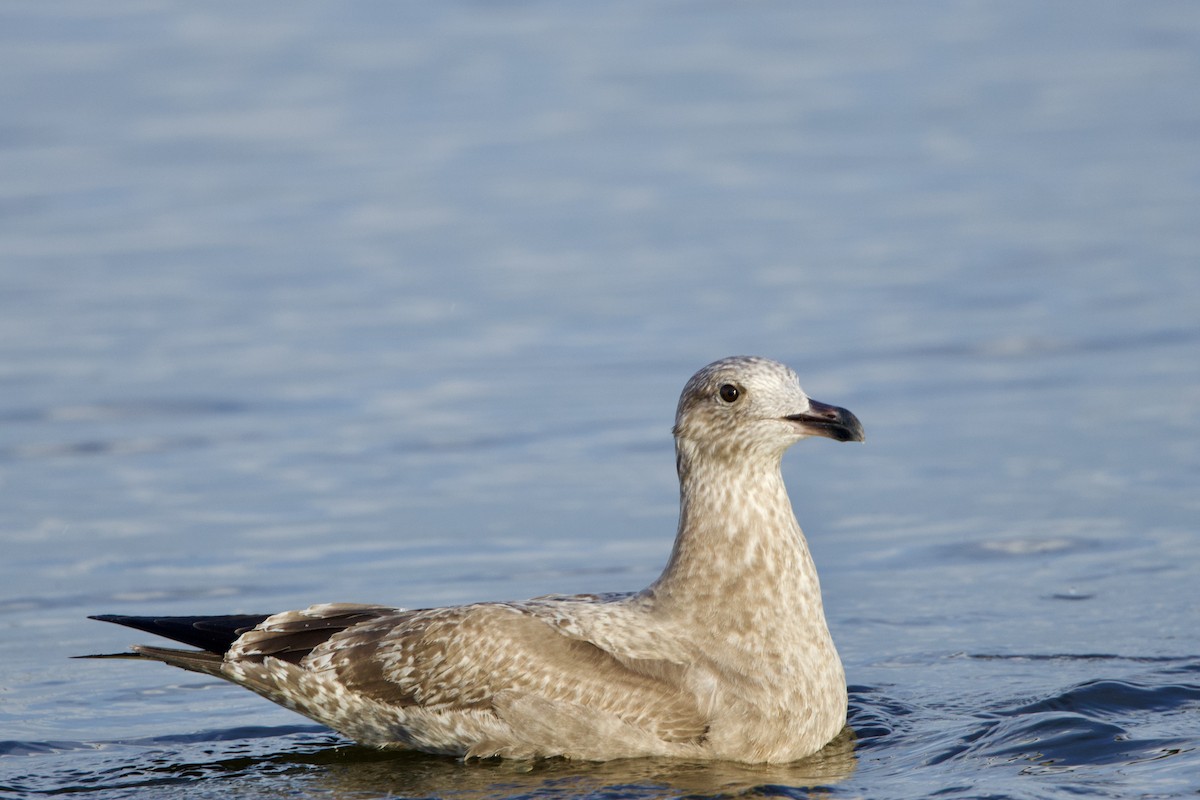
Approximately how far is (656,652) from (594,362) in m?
6.96

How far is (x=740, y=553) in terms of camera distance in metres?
9.30

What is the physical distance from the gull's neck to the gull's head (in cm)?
8

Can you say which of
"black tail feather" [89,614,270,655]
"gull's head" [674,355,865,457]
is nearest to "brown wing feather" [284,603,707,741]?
"black tail feather" [89,614,270,655]

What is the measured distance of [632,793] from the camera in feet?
27.9

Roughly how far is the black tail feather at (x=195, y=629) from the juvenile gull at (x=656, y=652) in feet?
0.04

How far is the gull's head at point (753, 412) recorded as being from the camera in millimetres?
9078

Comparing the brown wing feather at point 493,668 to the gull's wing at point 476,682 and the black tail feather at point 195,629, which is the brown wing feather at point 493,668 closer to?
the gull's wing at point 476,682

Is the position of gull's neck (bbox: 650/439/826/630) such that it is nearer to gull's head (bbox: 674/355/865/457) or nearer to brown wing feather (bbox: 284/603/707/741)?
gull's head (bbox: 674/355/865/457)

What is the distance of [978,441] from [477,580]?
400cm

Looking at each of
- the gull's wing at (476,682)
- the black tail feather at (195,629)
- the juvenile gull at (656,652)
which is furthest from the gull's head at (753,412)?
the black tail feather at (195,629)

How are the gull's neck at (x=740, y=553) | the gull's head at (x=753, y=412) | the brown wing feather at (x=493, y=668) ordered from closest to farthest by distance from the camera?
the brown wing feather at (x=493, y=668) < the gull's head at (x=753, y=412) < the gull's neck at (x=740, y=553)

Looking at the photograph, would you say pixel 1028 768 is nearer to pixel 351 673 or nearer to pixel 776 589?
pixel 776 589

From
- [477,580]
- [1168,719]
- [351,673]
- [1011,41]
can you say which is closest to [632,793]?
[351,673]

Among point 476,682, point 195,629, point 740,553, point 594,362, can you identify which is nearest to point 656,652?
point 740,553
